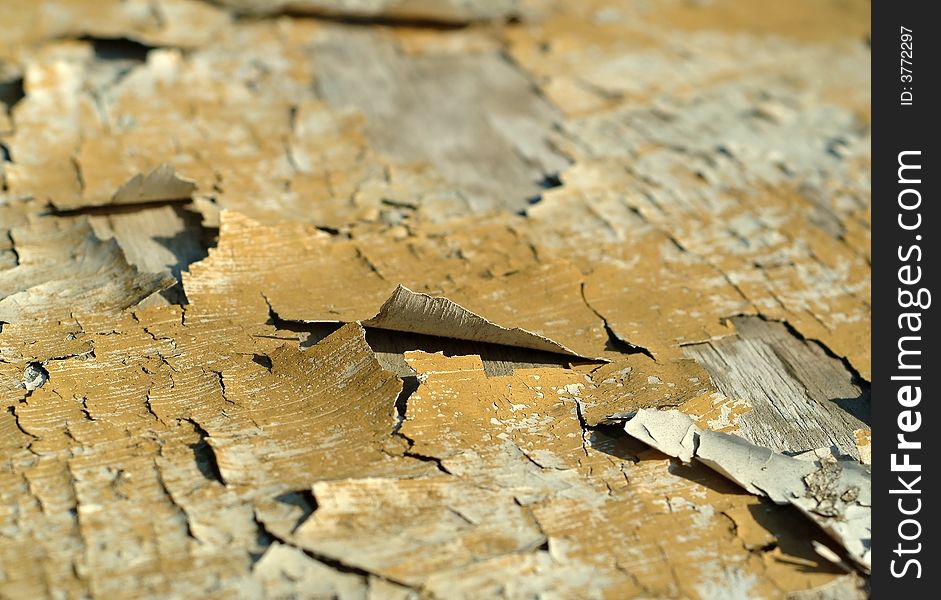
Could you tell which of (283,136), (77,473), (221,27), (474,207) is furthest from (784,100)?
(77,473)

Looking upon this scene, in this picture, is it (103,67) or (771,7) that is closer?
(103,67)

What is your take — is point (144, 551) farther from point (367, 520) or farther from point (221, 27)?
point (221, 27)

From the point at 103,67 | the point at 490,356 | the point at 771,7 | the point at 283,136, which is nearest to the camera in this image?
the point at 490,356

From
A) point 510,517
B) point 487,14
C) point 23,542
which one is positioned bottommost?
point 510,517

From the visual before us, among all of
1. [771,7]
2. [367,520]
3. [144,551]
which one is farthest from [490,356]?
[771,7]

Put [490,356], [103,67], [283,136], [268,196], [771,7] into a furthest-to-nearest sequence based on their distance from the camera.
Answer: [771,7] < [103,67] < [283,136] < [268,196] < [490,356]

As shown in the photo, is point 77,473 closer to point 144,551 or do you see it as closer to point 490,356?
point 144,551

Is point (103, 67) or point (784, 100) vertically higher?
point (103, 67)
